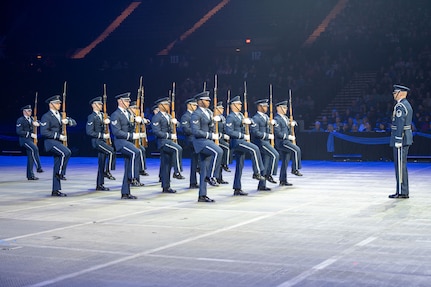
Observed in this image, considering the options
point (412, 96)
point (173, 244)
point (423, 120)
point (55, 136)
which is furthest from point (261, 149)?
point (412, 96)

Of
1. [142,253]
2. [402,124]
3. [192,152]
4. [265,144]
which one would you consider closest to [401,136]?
[402,124]

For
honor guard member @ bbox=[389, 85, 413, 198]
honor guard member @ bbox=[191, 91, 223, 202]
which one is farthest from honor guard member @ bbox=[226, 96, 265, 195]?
honor guard member @ bbox=[389, 85, 413, 198]

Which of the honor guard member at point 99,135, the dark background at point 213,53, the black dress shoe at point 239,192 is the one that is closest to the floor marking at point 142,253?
the black dress shoe at point 239,192

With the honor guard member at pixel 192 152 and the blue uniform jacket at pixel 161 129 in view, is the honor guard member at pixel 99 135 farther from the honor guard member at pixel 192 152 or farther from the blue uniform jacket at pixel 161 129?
the honor guard member at pixel 192 152

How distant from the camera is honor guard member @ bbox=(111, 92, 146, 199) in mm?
14084

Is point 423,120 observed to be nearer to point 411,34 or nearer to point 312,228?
point 411,34

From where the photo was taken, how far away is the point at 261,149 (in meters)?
16.2

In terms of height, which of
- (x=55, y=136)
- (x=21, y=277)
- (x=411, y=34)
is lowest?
(x=21, y=277)

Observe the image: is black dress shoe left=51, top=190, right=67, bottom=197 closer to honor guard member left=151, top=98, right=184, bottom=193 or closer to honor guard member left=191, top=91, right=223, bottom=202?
honor guard member left=151, top=98, right=184, bottom=193

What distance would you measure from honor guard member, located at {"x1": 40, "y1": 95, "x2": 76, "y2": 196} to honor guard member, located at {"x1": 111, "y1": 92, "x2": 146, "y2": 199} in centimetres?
123

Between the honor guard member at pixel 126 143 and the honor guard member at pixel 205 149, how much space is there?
48.9 inches

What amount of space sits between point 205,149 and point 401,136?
376cm

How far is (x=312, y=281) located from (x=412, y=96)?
23.9 meters

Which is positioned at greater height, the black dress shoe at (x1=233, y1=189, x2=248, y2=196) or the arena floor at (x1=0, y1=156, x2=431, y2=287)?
the black dress shoe at (x1=233, y1=189, x2=248, y2=196)
